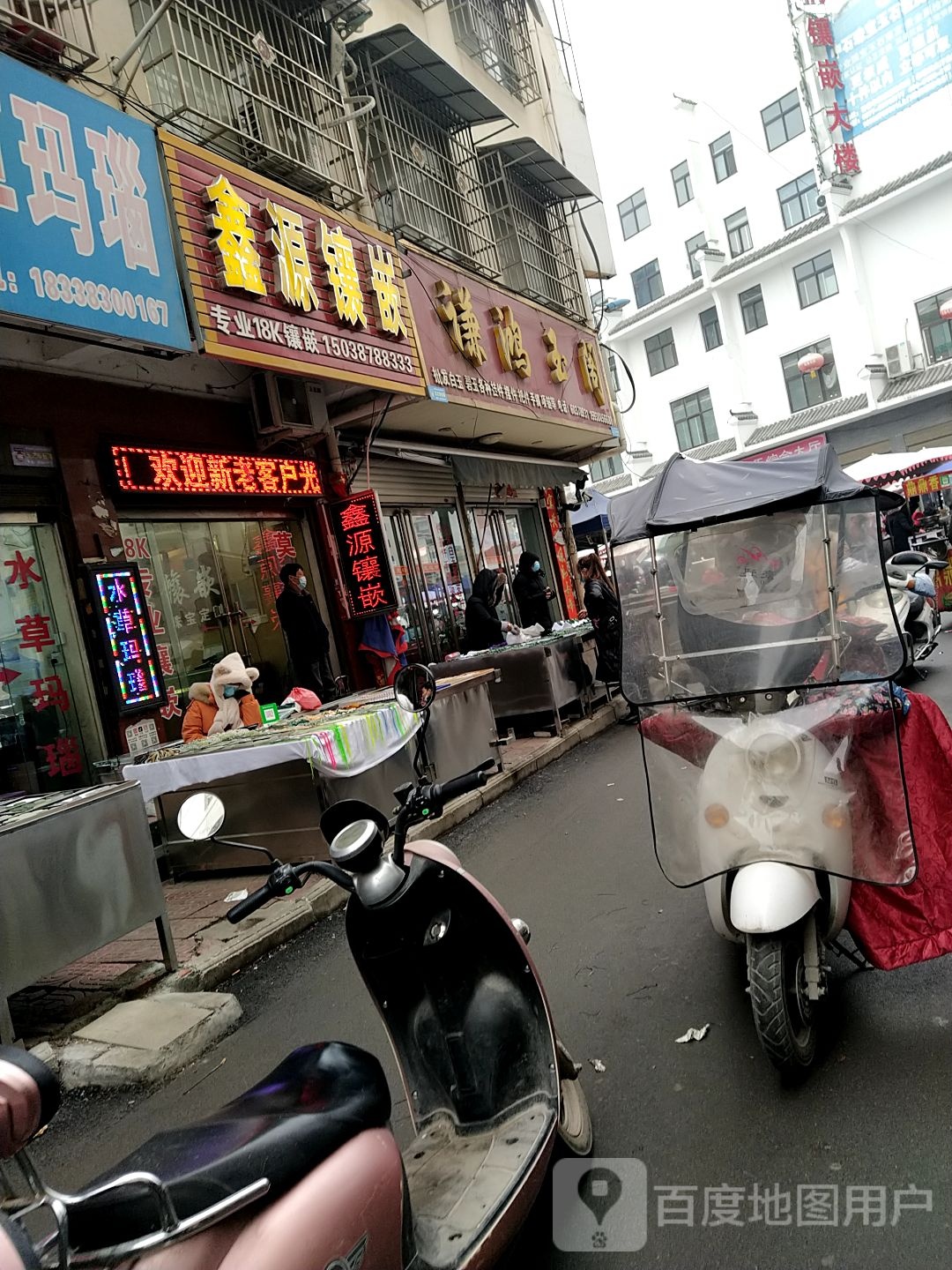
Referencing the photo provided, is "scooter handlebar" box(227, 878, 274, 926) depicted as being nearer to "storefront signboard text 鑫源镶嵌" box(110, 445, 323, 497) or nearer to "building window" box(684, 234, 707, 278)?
"storefront signboard text 鑫源镶嵌" box(110, 445, 323, 497)

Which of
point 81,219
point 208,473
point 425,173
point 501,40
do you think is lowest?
point 208,473

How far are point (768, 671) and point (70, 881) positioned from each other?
3.38 metres

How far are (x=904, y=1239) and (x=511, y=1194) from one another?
0.99 meters

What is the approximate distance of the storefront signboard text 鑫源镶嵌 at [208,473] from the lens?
848 centimetres

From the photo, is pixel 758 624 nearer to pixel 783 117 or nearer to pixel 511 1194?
pixel 511 1194

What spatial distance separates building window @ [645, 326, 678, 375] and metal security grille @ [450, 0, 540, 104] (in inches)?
937

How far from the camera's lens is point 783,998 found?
9.16 feet

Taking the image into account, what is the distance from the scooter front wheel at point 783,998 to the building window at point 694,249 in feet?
125

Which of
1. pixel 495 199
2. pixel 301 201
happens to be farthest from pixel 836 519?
pixel 495 199

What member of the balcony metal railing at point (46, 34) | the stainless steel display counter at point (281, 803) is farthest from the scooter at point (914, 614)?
the balcony metal railing at point (46, 34)

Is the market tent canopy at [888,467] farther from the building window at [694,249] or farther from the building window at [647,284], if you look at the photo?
the building window at [647,284]

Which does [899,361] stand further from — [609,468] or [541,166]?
[541,166]

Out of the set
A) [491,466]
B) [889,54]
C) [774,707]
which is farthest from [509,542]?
[889,54]

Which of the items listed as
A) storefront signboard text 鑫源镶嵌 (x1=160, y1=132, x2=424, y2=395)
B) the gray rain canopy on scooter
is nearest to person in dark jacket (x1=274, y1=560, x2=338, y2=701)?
storefront signboard text 鑫源镶嵌 (x1=160, y1=132, x2=424, y2=395)
